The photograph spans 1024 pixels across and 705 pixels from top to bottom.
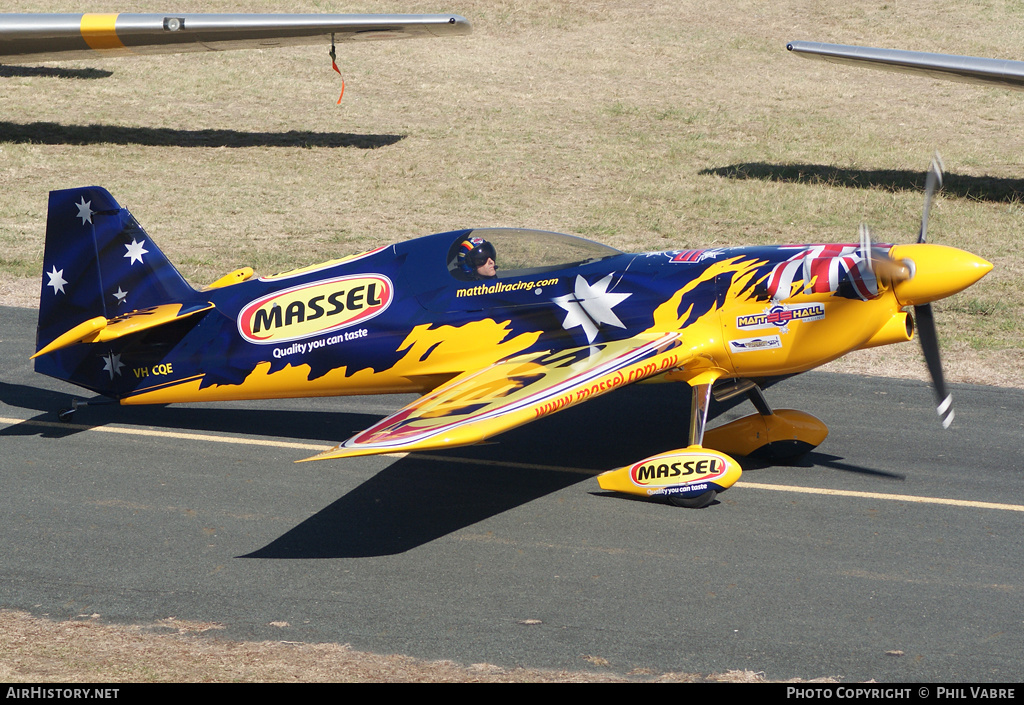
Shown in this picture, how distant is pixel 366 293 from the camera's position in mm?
8898

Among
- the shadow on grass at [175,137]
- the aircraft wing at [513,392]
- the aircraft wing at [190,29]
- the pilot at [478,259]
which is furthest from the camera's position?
the shadow on grass at [175,137]

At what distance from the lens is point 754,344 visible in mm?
8172

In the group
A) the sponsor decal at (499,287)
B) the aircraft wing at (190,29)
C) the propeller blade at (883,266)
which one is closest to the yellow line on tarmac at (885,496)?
the propeller blade at (883,266)

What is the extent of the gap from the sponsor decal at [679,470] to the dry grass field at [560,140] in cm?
476

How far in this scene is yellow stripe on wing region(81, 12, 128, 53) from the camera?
21.7 meters

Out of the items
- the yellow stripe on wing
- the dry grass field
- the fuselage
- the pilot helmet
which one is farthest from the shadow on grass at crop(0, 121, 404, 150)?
the pilot helmet

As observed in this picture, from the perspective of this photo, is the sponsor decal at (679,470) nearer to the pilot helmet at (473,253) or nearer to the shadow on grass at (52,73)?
the pilot helmet at (473,253)

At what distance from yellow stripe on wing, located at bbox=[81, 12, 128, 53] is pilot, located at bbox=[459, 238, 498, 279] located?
17.0 metres

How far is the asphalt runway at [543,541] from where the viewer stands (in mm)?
6215

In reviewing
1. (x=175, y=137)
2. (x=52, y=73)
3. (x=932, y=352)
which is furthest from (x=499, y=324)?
(x=52, y=73)

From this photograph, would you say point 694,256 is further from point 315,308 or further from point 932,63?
point 932,63

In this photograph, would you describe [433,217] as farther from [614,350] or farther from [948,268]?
[948,268]

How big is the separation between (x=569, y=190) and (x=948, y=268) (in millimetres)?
14186

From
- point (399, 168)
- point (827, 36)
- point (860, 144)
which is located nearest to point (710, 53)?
point (827, 36)
